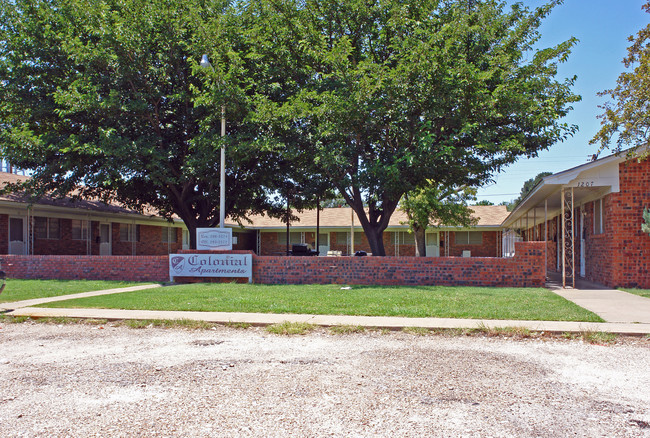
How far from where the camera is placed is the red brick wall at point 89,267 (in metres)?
17.3

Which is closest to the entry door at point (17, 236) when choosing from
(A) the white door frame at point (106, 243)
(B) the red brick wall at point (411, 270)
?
(A) the white door frame at point (106, 243)

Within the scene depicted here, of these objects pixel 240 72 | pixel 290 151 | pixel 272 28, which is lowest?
pixel 290 151

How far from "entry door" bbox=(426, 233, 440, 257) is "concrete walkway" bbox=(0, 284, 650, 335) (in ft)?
91.1

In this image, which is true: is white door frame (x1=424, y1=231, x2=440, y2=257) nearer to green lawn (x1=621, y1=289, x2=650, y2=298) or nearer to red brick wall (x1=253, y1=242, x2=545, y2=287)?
red brick wall (x1=253, y1=242, x2=545, y2=287)

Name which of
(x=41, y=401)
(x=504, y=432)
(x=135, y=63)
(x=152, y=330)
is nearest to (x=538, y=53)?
(x=135, y=63)

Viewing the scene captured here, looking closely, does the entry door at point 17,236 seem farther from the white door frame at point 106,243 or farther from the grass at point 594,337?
the grass at point 594,337

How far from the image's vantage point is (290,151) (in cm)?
1733

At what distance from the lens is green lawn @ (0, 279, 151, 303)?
506 inches

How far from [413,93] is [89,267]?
12.5 meters

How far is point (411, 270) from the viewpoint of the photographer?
15.7 meters

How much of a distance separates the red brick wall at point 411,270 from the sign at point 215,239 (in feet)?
3.66

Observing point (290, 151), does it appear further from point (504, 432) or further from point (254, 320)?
point (504, 432)

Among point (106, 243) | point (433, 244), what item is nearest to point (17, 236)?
point (106, 243)

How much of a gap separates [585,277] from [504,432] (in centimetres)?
1755
